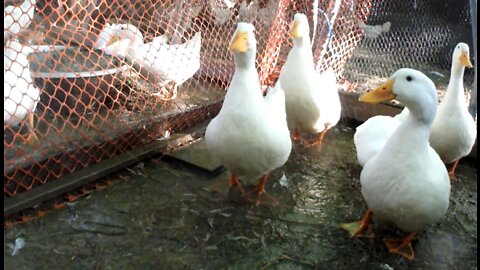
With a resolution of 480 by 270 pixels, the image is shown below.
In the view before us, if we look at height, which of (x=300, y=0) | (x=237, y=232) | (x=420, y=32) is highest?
(x=300, y=0)

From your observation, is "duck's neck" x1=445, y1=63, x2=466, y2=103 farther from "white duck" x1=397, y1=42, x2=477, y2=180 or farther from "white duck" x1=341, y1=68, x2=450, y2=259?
"white duck" x1=341, y1=68, x2=450, y2=259

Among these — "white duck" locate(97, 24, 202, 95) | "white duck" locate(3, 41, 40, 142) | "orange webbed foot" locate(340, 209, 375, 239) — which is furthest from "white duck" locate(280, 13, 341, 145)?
"white duck" locate(3, 41, 40, 142)

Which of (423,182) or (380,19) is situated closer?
(423,182)

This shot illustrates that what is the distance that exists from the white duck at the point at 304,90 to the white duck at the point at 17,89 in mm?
1497

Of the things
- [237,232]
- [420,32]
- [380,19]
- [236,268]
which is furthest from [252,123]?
[420,32]

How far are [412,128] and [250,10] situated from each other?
2.37m

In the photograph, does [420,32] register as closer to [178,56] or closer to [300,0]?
[300,0]

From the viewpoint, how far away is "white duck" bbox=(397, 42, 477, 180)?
2.54 metres

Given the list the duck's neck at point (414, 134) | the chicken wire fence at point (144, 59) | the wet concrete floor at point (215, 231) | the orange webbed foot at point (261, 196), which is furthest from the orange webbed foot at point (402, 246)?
the chicken wire fence at point (144, 59)

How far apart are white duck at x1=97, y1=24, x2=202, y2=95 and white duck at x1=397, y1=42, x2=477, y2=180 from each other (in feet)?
5.88

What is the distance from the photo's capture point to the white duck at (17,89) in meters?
2.38

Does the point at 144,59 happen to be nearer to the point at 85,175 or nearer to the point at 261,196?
the point at 85,175

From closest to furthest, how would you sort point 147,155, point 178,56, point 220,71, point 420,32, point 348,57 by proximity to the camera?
point 147,155 < point 178,56 < point 220,71 < point 348,57 < point 420,32

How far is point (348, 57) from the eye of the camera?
4035 millimetres
